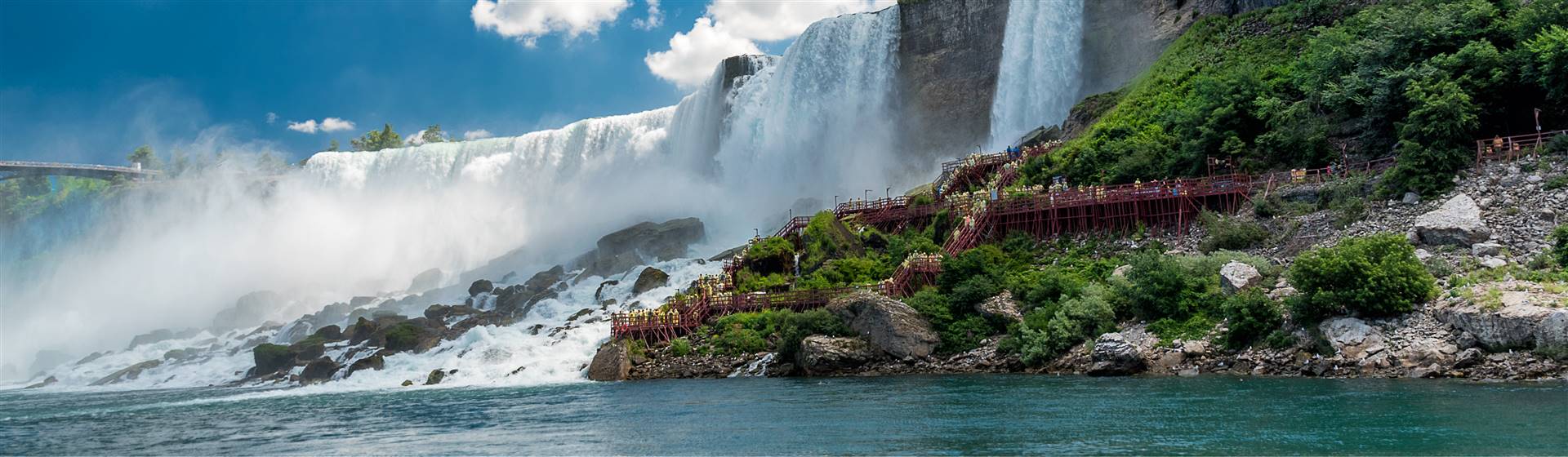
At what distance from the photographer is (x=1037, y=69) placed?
2416 inches

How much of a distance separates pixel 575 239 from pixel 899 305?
150 feet

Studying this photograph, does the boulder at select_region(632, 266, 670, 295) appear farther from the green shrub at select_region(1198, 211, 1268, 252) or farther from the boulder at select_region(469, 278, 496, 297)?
the green shrub at select_region(1198, 211, 1268, 252)

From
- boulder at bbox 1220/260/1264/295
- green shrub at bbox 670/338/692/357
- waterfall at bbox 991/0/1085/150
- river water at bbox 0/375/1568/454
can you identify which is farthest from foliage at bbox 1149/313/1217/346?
waterfall at bbox 991/0/1085/150

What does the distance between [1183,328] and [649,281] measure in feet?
87.6

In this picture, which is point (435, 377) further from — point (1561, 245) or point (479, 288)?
point (1561, 245)

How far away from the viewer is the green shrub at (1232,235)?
35219 millimetres

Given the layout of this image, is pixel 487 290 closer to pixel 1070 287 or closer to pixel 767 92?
pixel 767 92

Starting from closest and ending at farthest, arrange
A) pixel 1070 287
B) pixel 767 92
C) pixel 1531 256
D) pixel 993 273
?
pixel 1531 256, pixel 1070 287, pixel 993 273, pixel 767 92

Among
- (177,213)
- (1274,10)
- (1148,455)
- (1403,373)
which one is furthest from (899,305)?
(177,213)

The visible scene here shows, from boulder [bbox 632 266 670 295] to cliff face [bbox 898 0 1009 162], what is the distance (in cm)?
2048

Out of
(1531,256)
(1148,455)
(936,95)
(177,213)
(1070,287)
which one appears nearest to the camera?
(1148,455)

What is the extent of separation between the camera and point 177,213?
108812mm

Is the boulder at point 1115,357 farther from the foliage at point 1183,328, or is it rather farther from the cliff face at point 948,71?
the cliff face at point 948,71

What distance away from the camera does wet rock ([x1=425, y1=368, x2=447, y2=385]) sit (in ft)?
136
